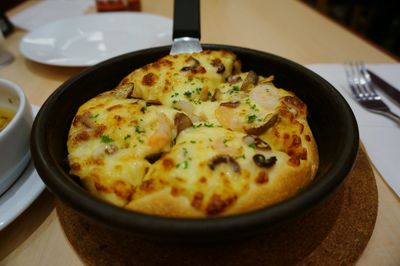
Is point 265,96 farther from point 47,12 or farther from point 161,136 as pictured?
point 47,12

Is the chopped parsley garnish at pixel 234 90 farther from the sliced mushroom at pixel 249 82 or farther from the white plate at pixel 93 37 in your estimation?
the white plate at pixel 93 37

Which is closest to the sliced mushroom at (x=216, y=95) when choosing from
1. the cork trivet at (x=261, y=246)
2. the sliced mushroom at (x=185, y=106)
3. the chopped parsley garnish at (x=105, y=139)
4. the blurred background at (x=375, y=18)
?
the sliced mushroom at (x=185, y=106)

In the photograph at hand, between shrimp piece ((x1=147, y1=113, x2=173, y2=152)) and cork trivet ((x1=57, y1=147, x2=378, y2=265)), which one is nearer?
cork trivet ((x1=57, y1=147, x2=378, y2=265))

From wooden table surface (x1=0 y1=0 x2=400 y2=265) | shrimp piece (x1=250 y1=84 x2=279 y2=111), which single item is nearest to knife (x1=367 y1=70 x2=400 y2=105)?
wooden table surface (x1=0 y1=0 x2=400 y2=265)

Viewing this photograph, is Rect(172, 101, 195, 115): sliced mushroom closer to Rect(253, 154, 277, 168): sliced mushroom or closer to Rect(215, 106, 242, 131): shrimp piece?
Rect(215, 106, 242, 131): shrimp piece

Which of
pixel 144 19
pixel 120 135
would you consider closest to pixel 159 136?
pixel 120 135

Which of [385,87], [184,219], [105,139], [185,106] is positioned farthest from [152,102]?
[385,87]

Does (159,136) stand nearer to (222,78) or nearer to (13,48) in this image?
(222,78)

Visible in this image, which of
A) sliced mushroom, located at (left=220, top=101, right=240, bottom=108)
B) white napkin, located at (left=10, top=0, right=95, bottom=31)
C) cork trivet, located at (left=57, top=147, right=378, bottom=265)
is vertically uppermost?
sliced mushroom, located at (left=220, top=101, right=240, bottom=108)
